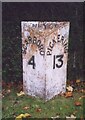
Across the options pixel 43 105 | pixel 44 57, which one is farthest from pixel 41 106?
pixel 44 57

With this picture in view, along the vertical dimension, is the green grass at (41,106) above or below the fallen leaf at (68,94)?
below

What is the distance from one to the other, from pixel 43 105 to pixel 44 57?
2.34ft

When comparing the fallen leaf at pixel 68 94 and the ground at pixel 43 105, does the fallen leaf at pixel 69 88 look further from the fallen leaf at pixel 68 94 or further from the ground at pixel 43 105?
the fallen leaf at pixel 68 94

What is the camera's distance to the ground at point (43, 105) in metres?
6.41

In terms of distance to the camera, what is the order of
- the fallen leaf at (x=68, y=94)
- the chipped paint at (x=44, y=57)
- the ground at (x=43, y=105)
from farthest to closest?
the fallen leaf at (x=68, y=94) < the chipped paint at (x=44, y=57) < the ground at (x=43, y=105)

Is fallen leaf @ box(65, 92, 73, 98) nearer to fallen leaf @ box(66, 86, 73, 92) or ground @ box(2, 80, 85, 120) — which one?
ground @ box(2, 80, 85, 120)

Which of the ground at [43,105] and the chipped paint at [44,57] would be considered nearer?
the ground at [43,105]

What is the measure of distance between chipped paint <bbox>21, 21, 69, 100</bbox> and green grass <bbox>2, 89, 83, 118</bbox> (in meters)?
0.14

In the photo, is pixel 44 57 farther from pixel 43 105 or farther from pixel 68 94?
pixel 68 94

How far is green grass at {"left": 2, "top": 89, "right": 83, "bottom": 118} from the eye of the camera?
642 centimetres

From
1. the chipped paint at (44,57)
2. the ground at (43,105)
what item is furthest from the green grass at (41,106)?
the chipped paint at (44,57)

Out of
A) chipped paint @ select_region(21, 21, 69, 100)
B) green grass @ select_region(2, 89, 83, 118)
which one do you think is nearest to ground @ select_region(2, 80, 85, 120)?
green grass @ select_region(2, 89, 83, 118)

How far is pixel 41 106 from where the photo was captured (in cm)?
662

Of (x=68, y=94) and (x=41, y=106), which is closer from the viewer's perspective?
(x=41, y=106)
